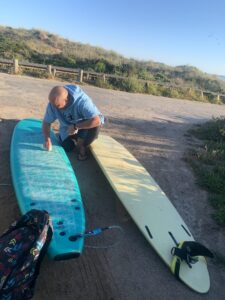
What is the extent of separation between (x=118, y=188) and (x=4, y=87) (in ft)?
23.3

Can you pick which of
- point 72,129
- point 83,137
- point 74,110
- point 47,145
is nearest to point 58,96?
point 74,110

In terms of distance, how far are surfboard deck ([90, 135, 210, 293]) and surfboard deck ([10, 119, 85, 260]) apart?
646 mm

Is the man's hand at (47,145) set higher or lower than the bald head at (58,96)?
→ lower

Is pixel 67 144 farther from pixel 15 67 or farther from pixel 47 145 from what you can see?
pixel 15 67

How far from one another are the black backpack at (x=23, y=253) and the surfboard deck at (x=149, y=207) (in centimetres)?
132

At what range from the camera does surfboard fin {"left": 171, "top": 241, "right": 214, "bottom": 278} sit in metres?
3.32

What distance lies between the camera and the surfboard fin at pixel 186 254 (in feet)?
10.9

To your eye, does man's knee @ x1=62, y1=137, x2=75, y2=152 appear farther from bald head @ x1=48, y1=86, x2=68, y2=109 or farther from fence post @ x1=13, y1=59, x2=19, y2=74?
fence post @ x1=13, y1=59, x2=19, y2=74

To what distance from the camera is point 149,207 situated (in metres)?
4.17

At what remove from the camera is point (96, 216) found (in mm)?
4027

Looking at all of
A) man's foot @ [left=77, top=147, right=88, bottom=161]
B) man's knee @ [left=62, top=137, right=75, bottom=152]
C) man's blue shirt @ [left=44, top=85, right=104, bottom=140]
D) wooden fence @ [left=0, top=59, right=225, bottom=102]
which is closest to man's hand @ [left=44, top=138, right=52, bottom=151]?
man's blue shirt @ [left=44, top=85, right=104, bottom=140]

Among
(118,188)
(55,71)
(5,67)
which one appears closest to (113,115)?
(118,188)

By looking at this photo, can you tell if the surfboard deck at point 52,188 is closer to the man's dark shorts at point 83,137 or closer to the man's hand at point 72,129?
the man's dark shorts at point 83,137

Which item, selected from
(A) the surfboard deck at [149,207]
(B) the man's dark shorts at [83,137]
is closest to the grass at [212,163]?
(A) the surfboard deck at [149,207]
